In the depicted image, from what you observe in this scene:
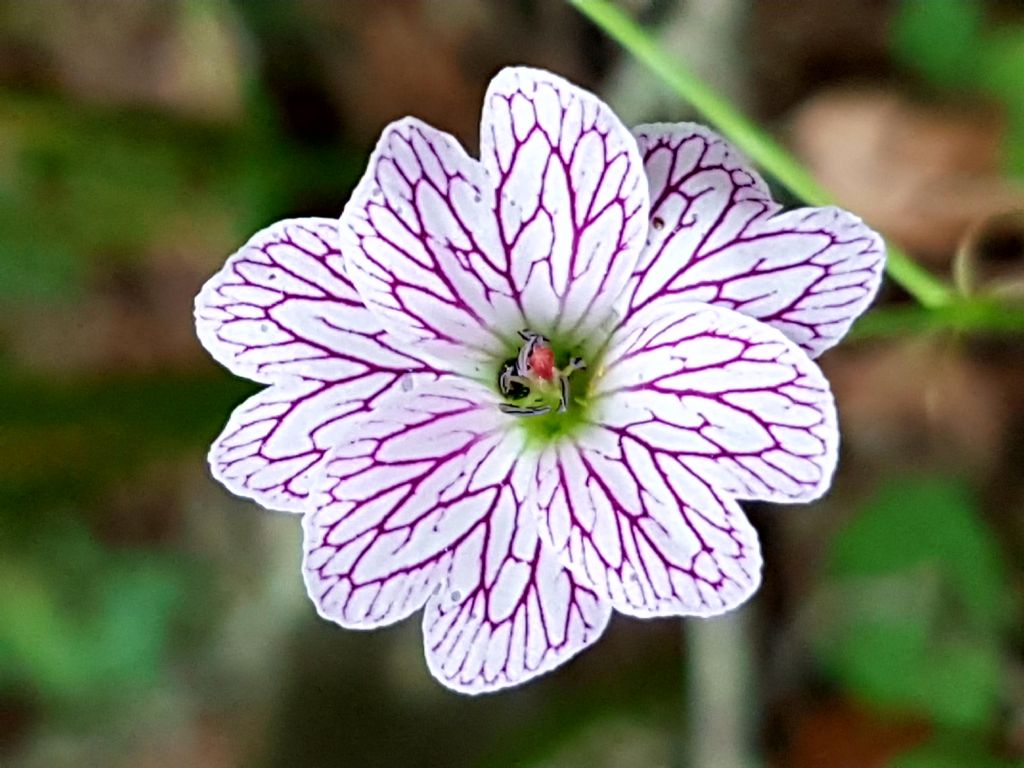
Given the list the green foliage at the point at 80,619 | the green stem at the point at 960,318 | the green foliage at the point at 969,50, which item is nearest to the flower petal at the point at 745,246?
the green stem at the point at 960,318

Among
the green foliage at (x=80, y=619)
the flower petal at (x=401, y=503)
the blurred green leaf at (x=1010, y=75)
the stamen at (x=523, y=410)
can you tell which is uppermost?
the blurred green leaf at (x=1010, y=75)

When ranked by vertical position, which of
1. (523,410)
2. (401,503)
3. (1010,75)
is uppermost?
(1010,75)

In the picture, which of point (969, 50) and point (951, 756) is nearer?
point (951, 756)

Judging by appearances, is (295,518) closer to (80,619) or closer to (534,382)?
(80,619)

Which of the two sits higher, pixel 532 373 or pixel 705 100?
pixel 705 100

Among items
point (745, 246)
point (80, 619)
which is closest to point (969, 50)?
point (745, 246)

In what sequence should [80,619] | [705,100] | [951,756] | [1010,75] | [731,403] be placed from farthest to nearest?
[80,619]
[1010,75]
[951,756]
[705,100]
[731,403]

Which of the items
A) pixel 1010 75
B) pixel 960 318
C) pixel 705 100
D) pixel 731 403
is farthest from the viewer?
pixel 1010 75

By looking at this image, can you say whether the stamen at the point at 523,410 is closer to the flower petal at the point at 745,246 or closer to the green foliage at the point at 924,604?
the flower petal at the point at 745,246
